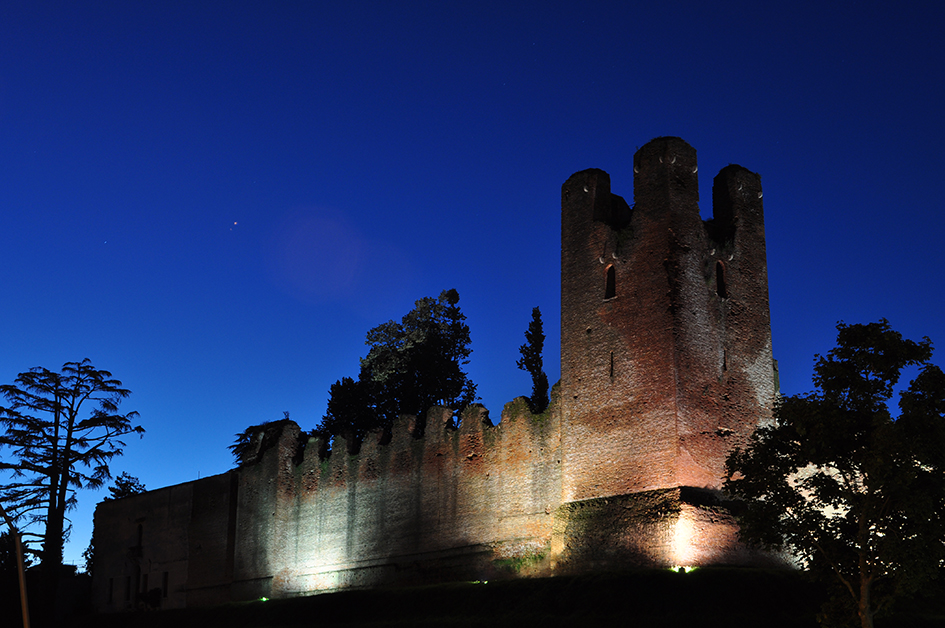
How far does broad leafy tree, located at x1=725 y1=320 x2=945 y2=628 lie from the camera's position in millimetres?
16938

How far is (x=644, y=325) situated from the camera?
23797mm

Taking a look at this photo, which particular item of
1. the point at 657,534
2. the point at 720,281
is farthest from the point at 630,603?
the point at 720,281

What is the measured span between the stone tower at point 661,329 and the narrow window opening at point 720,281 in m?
0.03

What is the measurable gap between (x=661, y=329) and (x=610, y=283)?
90.6 inches

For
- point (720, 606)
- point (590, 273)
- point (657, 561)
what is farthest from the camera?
point (590, 273)

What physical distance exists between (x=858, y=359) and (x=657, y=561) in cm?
620

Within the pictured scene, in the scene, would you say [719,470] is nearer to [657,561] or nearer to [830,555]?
[657,561]

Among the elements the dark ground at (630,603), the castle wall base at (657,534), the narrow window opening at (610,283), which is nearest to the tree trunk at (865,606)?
the dark ground at (630,603)

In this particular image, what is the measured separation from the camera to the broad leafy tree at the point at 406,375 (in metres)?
44.5

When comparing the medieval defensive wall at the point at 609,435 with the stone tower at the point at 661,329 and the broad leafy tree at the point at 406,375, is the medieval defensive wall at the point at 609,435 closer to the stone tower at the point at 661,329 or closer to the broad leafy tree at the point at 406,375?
the stone tower at the point at 661,329

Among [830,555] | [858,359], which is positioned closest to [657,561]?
[830,555]

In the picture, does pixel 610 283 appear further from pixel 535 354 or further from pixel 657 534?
pixel 535 354

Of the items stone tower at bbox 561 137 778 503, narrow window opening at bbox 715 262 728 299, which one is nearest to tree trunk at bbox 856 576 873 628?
stone tower at bbox 561 137 778 503

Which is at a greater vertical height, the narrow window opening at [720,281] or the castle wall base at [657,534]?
the narrow window opening at [720,281]
